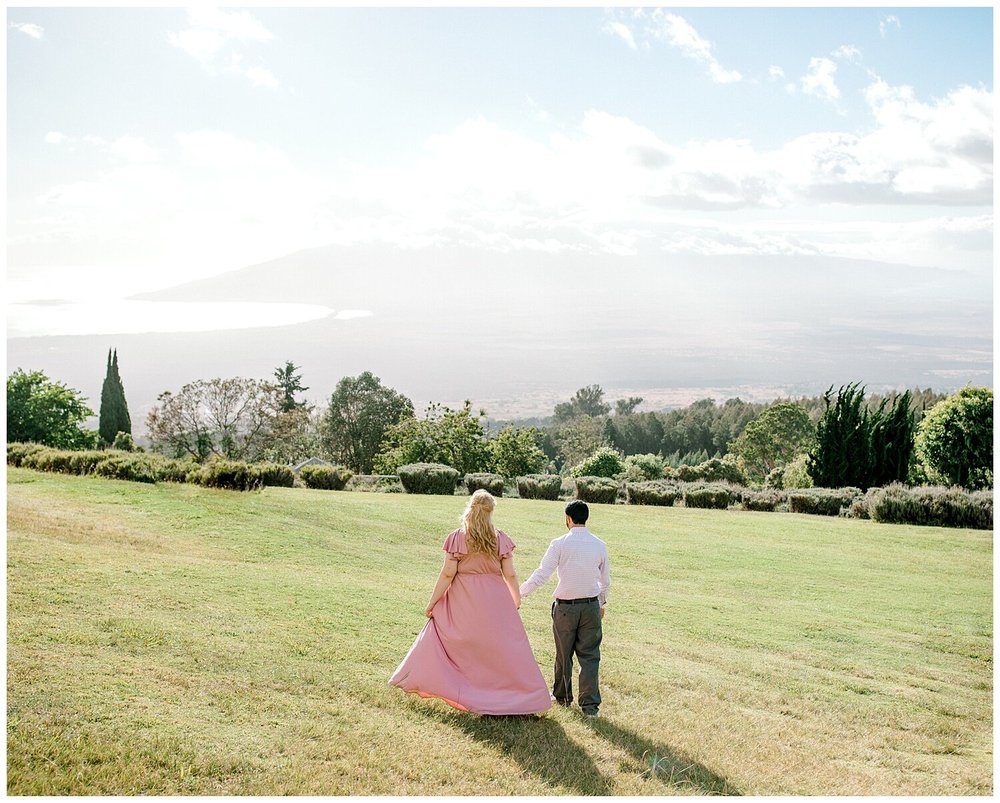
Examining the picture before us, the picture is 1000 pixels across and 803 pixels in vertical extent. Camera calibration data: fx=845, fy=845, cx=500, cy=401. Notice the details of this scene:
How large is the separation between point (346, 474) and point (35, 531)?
1296 cm

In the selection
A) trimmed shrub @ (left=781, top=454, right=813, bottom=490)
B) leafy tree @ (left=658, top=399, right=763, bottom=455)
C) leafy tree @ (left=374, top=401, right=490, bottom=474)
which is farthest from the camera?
leafy tree @ (left=658, top=399, right=763, bottom=455)

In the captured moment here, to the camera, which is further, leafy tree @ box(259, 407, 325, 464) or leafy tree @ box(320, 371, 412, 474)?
leafy tree @ box(320, 371, 412, 474)

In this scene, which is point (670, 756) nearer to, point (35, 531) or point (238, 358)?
point (35, 531)

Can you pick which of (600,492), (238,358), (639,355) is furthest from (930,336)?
(600,492)

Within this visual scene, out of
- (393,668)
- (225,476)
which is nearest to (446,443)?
(225,476)

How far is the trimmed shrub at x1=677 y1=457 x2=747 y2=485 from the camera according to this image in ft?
114

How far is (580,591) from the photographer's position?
6.96 m

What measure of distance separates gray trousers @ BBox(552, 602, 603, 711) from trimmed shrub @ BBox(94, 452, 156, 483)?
13.2 meters

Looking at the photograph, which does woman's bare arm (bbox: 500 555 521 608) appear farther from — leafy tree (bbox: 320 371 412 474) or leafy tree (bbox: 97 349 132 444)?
leafy tree (bbox: 320 371 412 474)

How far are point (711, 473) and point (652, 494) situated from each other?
11850mm

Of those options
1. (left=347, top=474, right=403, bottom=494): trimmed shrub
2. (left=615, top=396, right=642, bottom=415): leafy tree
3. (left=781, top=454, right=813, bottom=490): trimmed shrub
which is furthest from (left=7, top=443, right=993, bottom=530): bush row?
(left=615, top=396, right=642, bottom=415): leafy tree

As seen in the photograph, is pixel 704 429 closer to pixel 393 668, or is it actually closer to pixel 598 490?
pixel 598 490

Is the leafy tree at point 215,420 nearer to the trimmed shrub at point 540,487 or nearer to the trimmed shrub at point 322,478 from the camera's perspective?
the trimmed shrub at point 322,478

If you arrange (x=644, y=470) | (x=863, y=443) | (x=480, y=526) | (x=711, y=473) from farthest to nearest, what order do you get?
1. (x=711, y=473)
2. (x=644, y=470)
3. (x=863, y=443)
4. (x=480, y=526)
